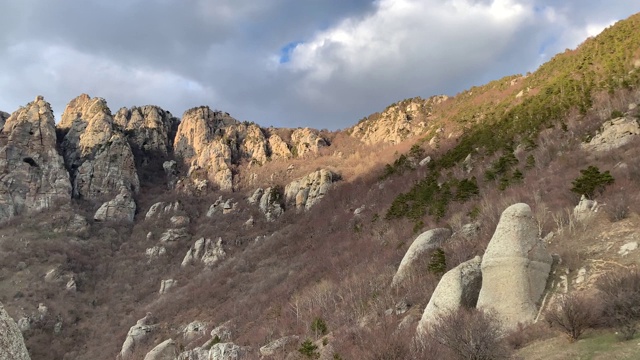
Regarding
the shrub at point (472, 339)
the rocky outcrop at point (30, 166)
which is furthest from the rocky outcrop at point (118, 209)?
the shrub at point (472, 339)

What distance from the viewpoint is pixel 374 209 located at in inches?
2726

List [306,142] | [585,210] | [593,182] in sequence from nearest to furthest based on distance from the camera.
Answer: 1. [585,210]
2. [593,182]
3. [306,142]

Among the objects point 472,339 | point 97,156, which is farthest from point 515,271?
point 97,156

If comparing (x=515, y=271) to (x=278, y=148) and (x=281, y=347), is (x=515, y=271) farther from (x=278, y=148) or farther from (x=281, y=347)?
(x=278, y=148)

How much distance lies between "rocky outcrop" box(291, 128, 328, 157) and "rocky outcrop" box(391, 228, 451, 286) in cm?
8774

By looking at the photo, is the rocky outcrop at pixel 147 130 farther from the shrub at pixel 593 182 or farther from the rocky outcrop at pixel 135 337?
the shrub at pixel 593 182

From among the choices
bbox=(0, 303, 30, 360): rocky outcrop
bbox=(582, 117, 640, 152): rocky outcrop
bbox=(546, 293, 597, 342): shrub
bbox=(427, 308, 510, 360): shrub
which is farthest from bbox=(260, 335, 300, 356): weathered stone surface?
bbox=(582, 117, 640, 152): rocky outcrop

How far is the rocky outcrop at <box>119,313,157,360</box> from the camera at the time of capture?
53625 mm

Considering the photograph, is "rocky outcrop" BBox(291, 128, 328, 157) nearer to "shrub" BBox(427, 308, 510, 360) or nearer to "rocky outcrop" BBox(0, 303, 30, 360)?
"shrub" BBox(427, 308, 510, 360)

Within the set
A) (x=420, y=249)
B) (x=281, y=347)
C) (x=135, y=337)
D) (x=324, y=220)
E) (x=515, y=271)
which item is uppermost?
(x=324, y=220)

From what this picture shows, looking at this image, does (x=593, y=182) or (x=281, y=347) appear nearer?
(x=593, y=182)

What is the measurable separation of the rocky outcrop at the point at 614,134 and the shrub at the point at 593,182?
13116mm

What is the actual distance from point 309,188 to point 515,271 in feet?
260

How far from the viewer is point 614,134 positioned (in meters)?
36.9
